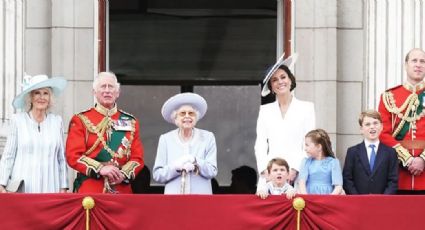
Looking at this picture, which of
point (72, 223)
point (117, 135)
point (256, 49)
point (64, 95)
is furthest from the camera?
point (256, 49)

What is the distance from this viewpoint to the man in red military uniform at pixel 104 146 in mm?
12633

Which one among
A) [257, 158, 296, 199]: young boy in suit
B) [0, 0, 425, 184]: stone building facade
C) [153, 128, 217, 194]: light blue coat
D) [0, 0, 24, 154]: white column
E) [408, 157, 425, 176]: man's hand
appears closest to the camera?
[257, 158, 296, 199]: young boy in suit

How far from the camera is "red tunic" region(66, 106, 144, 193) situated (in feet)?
41.5

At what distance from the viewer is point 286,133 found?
42.7 ft

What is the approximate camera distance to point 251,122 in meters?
17.1

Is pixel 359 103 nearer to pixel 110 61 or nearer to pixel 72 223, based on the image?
pixel 110 61

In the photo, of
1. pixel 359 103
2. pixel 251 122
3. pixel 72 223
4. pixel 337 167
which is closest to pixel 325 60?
pixel 359 103

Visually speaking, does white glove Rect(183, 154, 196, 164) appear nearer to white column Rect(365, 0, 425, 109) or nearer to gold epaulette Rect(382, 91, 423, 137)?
gold epaulette Rect(382, 91, 423, 137)

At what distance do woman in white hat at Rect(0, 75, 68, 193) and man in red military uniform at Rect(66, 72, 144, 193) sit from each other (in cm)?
17

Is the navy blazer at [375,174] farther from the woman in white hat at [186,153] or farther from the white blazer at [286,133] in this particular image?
the woman in white hat at [186,153]

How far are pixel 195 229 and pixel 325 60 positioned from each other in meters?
3.98

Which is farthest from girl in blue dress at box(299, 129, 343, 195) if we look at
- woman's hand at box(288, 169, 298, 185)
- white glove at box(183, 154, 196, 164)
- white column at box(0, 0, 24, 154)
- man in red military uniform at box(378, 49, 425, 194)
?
white column at box(0, 0, 24, 154)

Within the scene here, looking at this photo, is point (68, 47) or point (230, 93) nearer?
point (68, 47)

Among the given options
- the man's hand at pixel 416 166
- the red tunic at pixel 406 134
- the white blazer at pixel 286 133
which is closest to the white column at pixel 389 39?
the red tunic at pixel 406 134
